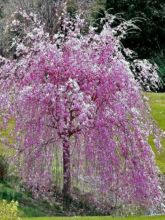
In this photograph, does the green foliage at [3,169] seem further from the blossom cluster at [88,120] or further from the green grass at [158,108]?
the green grass at [158,108]

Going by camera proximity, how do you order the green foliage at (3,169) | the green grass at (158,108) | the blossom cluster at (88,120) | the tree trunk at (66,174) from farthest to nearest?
the green grass at (158,108), the green foliage at (3,169), the tree trunk at (66,174), the blossom cluster at (88,120)

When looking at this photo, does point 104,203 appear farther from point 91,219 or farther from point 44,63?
→ point 44,63

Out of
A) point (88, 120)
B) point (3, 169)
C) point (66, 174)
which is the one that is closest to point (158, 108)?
point (66, 174)

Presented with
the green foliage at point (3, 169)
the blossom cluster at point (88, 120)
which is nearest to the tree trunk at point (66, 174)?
the blossom cluster at point (88, 120)

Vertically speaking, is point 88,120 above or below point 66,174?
above

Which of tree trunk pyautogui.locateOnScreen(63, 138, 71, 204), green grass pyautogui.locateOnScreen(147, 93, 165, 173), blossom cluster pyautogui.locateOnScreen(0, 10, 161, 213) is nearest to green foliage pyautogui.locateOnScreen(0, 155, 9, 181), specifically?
blossom cluster pyautogui.locateOnScreen(0, 10, 161, 213)

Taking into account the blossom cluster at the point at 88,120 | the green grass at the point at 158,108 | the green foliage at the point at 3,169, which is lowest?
the green grass at the point at 158,108

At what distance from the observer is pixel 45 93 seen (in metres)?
10.3

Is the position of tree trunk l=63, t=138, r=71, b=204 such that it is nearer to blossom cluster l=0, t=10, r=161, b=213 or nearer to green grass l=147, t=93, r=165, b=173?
blossom cluster l=0, t=10, r=161, b=213

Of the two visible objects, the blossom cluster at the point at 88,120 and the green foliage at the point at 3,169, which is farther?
the green foliage at the point at 3,169

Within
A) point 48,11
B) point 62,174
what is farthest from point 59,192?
point 48,11

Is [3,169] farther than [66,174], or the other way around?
[3,169]

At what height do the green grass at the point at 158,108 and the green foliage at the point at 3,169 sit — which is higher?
the green foliage at the point at 3,169

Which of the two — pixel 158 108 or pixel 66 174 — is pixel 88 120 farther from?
pixel 158 108
